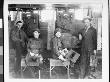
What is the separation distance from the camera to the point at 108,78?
3.88 meters

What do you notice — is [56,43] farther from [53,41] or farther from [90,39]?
[90,39]

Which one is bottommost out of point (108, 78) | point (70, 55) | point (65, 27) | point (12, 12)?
point (108, 78)

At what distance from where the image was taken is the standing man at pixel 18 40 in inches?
154

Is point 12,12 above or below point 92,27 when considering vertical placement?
above

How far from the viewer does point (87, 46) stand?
3.93 meters

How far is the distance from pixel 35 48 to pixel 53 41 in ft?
1.06

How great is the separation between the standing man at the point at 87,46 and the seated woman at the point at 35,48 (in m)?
0.69

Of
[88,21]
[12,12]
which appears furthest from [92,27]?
[12,12]

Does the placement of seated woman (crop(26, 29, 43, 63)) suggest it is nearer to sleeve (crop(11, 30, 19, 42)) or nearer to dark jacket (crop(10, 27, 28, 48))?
dark jacket (crop(10, 27, 28, 48))

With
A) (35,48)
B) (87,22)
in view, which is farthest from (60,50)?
(87,22)

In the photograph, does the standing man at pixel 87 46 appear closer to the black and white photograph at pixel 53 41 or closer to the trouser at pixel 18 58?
the black and white photograph at pixel 53 41

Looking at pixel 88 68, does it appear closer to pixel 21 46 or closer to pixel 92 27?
pixel 92 27

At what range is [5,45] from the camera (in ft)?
12.9

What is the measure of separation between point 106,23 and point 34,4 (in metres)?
1.22
